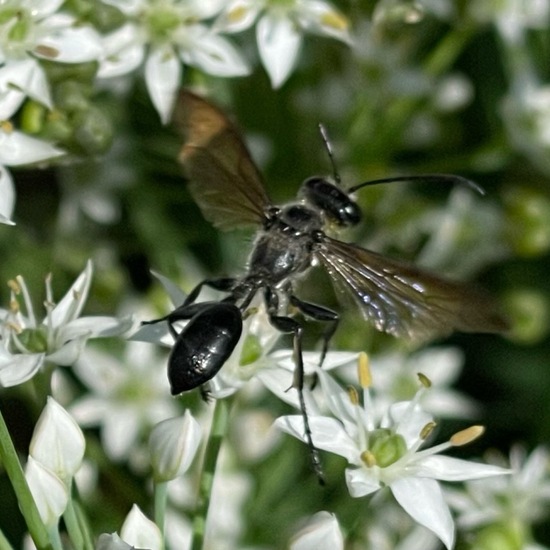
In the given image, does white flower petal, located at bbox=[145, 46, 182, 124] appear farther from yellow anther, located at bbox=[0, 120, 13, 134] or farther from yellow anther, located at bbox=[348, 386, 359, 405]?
yellow anther, located at bbox=[348, 386, 359, 405]

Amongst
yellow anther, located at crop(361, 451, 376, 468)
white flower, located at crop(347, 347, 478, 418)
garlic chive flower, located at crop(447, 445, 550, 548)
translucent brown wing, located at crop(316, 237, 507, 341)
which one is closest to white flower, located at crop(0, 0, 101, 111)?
translucent brown wing, located at crop(316, 237, 507, 341)

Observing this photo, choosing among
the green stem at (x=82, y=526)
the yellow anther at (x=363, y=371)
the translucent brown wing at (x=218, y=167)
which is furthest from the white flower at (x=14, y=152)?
the yellow anther at (x=363, y=371)

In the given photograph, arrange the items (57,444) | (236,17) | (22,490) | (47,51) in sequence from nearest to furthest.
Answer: (22,490), (57,444), (47,51), (236,17)

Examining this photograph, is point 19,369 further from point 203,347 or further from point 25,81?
point 25,81

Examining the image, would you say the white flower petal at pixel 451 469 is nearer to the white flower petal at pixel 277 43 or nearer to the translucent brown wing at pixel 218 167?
the translucent brown wing at pixel 218 167

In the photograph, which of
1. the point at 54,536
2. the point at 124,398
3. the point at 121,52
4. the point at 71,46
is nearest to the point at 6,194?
the point at 71,46

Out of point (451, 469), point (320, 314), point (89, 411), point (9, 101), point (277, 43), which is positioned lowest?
point (89, 411)
